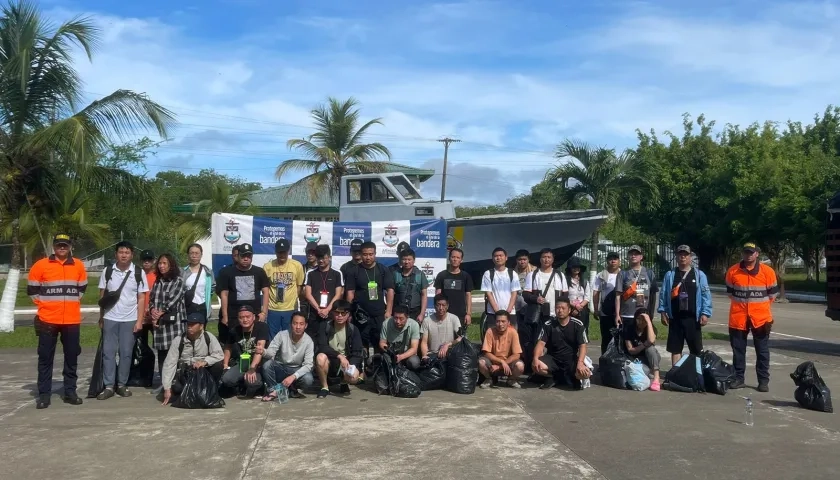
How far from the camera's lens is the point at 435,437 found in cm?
694

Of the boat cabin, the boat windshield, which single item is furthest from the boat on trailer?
the boat windshield

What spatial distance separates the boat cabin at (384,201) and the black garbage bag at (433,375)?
22.9 ft

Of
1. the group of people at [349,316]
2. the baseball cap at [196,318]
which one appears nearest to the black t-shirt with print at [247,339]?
the group of people at [349,316]

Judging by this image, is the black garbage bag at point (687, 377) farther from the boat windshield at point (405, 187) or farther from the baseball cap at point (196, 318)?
the boat windshield at point (405, 187)

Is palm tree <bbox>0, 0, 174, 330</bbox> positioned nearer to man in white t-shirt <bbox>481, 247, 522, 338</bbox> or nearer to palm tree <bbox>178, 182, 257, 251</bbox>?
man in white t-shirt <bbox>481, 247, 522, 338</bbox>

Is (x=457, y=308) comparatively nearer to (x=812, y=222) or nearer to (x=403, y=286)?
(x=403, y=286)

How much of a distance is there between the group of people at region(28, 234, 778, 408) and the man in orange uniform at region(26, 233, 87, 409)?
0.01 m

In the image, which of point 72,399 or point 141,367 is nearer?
point 72,399


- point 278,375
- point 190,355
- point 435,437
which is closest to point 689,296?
point 435,437

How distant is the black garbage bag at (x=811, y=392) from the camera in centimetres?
802

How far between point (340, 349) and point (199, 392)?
180 centimetres

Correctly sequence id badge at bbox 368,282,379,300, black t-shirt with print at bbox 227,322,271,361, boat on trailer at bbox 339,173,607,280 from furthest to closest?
boat on trailer at bbox 339,173,607,280 < id badge at bbox 368,282,379,300 < black t-shirt with print at bbox 227,322,271,361

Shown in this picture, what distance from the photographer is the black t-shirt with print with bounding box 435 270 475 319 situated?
991 centimetres

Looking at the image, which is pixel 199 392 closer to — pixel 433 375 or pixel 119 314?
pixel 119 314
